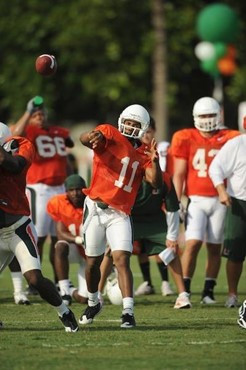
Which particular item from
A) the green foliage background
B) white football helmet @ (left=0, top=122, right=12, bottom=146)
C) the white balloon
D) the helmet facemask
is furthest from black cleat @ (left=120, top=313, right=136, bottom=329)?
the green foliage background

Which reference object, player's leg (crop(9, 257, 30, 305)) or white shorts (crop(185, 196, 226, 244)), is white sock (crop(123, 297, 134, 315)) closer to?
player's leg (crop(9, 257, 30, 305))

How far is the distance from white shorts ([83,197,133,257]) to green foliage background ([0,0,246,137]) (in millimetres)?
21643

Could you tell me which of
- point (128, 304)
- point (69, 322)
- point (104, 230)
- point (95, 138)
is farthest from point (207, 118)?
point (69, 322)

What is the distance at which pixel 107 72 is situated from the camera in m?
35.0

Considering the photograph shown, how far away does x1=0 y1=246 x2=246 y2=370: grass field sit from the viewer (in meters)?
8.56

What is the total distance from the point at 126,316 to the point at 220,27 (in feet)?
52.3

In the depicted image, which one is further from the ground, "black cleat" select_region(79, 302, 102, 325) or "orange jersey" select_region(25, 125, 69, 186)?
"orange jersey" select_region(25, 125, 69, 186)

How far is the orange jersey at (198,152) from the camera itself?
509 inches

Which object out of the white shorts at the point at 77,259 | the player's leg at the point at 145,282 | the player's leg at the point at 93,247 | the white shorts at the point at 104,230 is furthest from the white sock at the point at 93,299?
the player's leg at the point at 145,282

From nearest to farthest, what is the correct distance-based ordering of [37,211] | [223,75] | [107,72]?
[37,211], [223,75], [107,72]

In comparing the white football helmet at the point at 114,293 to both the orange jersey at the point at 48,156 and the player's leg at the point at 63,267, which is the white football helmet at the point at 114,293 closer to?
the player's leg at the point at 63,267

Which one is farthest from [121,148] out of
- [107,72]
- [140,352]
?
[107,72]

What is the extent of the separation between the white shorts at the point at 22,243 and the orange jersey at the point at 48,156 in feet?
14.9

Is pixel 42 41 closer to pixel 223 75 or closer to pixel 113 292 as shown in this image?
pixel 223 75
